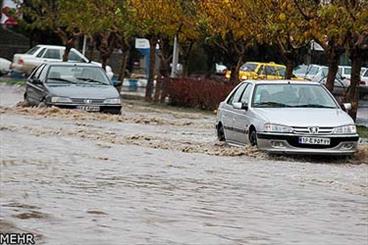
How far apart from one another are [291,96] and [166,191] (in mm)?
5745

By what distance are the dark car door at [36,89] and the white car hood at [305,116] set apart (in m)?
9.15

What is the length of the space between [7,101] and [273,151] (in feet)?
54.8

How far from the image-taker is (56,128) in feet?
67.4

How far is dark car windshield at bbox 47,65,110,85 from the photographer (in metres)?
24.7

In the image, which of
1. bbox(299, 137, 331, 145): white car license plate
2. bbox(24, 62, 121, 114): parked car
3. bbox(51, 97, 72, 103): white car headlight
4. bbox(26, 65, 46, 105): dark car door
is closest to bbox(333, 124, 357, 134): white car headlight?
bbox(299, 137, 331, 145): white car license plate

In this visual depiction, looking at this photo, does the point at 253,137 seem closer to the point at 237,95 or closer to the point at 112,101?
the point at 237,95

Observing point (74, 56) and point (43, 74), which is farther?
point (74, 56)

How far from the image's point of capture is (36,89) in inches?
992

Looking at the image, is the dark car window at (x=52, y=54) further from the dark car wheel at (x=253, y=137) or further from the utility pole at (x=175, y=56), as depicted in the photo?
the dark car wheel at (x=253, y=137)

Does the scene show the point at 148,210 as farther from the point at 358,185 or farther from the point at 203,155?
the point at 203,155

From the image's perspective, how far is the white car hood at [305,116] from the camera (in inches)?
626

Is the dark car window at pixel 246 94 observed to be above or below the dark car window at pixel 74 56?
above

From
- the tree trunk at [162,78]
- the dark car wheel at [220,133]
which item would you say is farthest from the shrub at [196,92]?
the dark car wheel at [220,133]

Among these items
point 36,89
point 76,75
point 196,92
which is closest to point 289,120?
point 76,75
